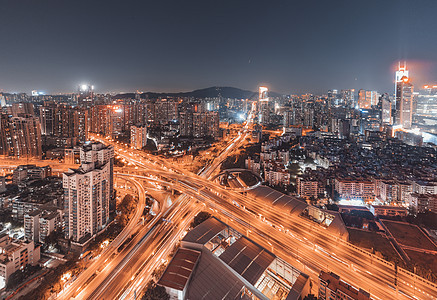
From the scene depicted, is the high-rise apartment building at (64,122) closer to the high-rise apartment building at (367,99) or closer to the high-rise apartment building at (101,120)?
the high-rise apartment building at (101,120)

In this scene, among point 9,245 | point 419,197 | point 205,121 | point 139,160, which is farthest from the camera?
point 205,121

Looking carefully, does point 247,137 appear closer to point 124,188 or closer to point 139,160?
point 139,160

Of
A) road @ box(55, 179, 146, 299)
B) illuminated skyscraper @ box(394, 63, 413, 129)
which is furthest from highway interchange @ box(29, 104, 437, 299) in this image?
illuminated skyscraper @ box(394, 63, 413, 129)

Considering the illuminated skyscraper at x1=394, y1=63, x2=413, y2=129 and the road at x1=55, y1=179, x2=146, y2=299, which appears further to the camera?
the illuminated skyscraper at x1=394, y1=63, x2=413, y2=129

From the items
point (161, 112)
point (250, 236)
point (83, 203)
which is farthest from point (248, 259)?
point (161, 112)

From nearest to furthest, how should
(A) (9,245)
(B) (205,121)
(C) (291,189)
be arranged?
(A) (9,245)
(C) (291,189)
(B) (205,121)

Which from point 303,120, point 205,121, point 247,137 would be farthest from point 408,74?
point 205,121

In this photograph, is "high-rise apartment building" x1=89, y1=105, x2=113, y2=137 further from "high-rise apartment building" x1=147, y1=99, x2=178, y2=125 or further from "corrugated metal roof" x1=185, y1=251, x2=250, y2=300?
"corrugated metal roof" x1=185, y1=251, x2=250, y2=300
